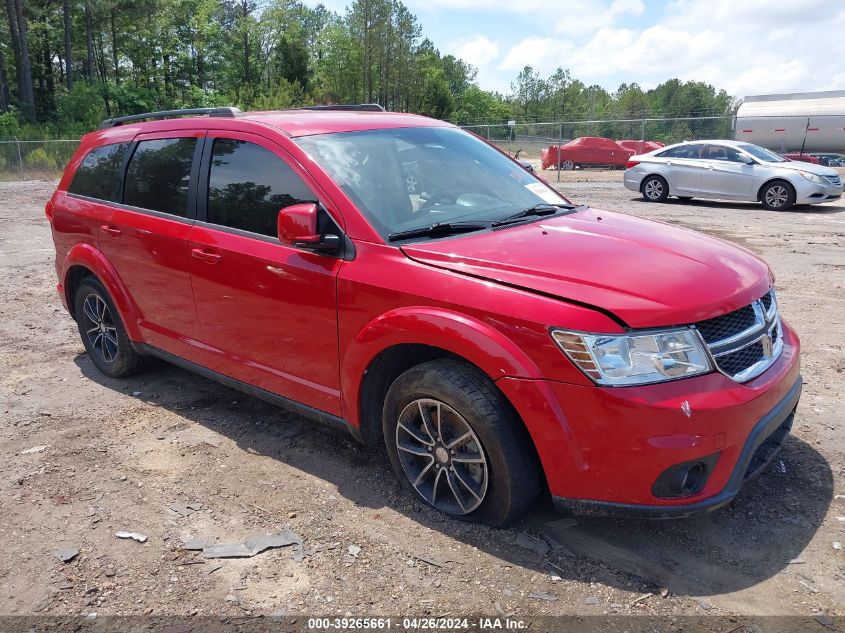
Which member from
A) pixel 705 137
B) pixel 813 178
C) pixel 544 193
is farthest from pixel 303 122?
pixel 705 137

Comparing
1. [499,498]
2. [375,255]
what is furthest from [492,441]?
[375,255]

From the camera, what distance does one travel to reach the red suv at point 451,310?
9.09 ft

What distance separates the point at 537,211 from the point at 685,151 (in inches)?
558

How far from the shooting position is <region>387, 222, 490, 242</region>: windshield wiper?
3.45m

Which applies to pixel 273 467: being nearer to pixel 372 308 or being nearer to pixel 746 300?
pixel 372 308

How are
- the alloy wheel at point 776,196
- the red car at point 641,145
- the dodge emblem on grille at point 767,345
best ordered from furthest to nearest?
1. the red car at point 641,145
2. the alloy wheel at point 776,196
3. the dodge emblem on grille at point 767,345

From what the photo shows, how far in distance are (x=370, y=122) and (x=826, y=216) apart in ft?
42.7

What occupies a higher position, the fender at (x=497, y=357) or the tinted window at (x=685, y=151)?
the tinted window at (x=685, y=151)

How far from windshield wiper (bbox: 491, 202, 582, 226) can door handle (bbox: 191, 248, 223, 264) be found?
162 cm

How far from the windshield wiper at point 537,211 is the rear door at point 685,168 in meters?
13.2

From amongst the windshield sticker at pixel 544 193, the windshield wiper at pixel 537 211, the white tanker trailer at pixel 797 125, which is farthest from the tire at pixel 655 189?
the white tanker trailer at pixel 797 125

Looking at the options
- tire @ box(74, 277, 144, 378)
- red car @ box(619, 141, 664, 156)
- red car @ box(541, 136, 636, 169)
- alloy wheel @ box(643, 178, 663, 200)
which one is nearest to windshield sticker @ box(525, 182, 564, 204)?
tire @ box(74, 277, 144, 378)

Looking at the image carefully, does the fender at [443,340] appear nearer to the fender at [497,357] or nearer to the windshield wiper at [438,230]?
the fender at [497,357]

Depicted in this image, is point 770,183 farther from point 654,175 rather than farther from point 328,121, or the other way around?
point 328,121
